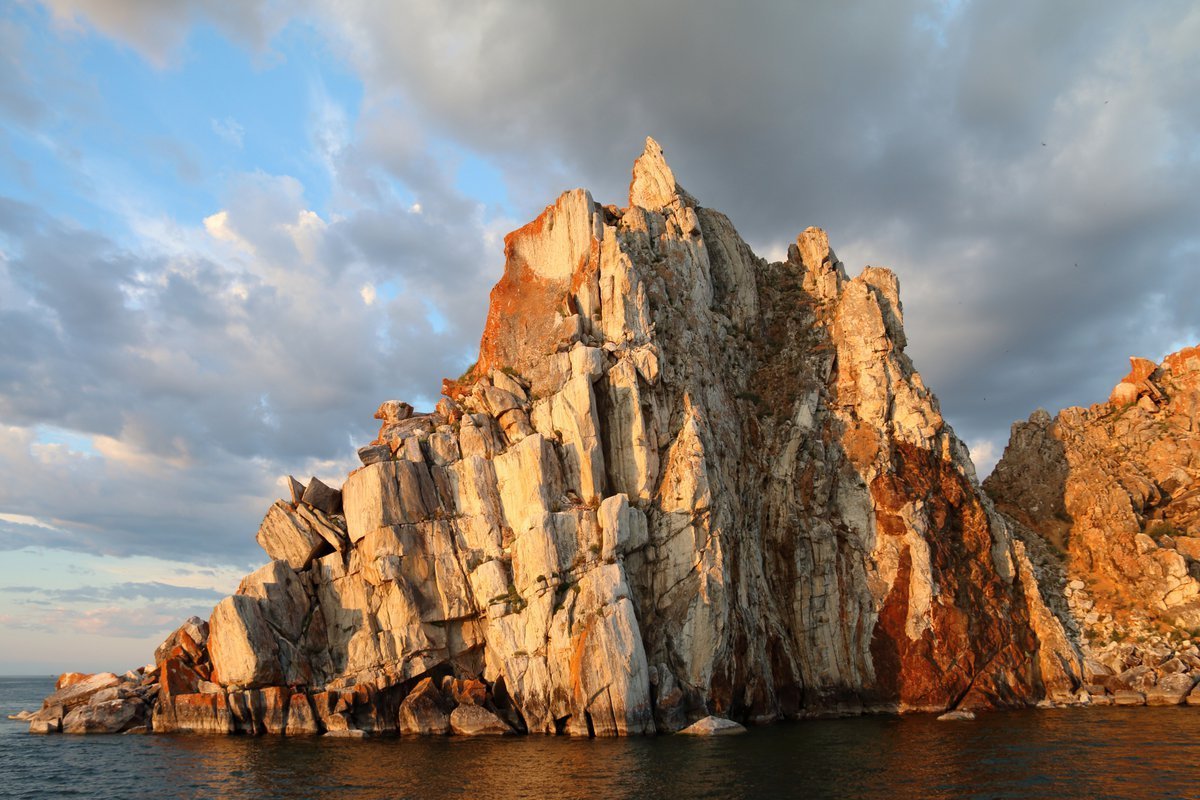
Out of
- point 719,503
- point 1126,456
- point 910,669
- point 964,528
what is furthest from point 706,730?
point 1126,456

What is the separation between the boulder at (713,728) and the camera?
5234 cm

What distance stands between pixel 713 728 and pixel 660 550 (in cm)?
1313

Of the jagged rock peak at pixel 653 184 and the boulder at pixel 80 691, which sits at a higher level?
the jagged rock peak at pixel 653 184

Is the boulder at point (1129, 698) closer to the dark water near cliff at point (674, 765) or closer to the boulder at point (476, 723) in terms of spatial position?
the dark water near cliff at point (674, 765)

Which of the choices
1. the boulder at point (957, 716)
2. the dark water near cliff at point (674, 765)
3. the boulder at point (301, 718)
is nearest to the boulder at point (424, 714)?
the dark water near cliff at point (674, 765)

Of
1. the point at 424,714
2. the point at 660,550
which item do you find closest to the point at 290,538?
the point at 424,714

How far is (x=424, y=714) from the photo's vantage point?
55.8 meters

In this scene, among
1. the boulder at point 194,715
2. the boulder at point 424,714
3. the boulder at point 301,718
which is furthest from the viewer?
the boulder at point 194,715

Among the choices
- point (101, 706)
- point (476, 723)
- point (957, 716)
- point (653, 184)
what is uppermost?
point (653, 184)

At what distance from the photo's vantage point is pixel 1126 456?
86000 mm

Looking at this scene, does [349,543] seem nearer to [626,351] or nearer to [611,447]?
[611,447]

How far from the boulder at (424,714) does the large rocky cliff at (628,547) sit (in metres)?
0.14

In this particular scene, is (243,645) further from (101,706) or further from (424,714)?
(101,706)

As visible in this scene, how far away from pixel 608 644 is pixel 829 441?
31.1 m
